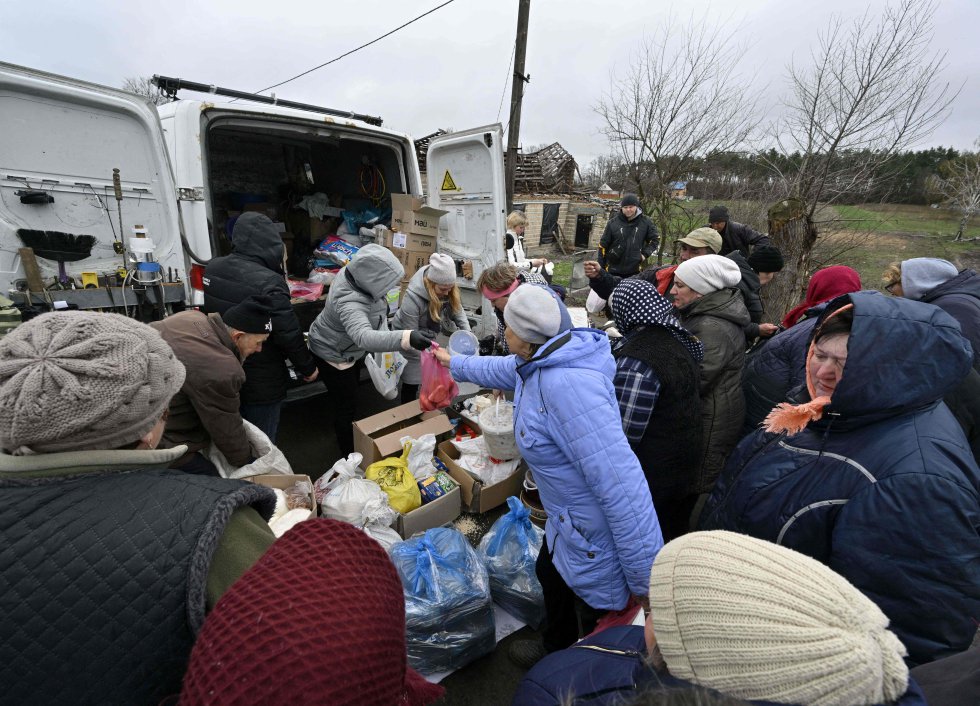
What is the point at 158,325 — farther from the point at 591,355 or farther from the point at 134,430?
the point at 591,355

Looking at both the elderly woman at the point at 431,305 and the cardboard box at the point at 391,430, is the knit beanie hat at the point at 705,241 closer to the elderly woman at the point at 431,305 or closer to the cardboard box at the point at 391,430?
the elderly woman at the point at 431,305

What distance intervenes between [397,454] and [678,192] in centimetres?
1000

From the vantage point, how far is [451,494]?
9.18ft

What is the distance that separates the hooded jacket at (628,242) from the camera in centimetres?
646

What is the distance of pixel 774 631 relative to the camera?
641mm

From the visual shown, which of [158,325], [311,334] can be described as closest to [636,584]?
[158,325]

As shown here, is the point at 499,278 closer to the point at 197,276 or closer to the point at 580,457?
the point at 580,457

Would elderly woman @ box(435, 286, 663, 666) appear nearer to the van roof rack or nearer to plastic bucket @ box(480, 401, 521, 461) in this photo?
plastic bucket @ box(480, 401, 521, 461)

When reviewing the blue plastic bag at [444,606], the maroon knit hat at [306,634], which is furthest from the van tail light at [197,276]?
the maroon knit hat at [306,634]

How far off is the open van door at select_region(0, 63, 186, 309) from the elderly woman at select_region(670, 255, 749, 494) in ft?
11.4

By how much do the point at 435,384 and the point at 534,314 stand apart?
4.44 ft

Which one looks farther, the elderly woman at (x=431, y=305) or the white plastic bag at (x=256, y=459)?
the elderly woman at (x=431, y=305)

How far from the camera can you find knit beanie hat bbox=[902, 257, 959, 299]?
264 centimetres

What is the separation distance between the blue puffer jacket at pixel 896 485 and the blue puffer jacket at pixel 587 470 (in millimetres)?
445
